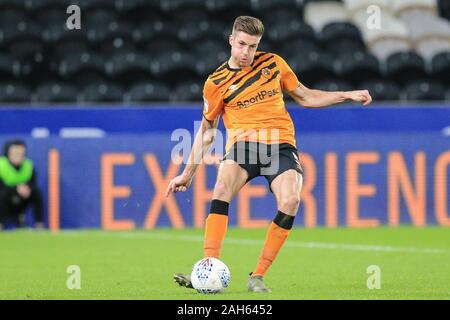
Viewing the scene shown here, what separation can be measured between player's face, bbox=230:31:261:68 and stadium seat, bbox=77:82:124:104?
9793 mm

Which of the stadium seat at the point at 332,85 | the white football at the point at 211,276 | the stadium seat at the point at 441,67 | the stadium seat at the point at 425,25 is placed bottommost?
the white football at the point at 211,276

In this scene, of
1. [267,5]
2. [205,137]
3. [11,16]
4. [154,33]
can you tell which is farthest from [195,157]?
[267,5]

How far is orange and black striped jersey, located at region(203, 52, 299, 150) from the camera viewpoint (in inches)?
355

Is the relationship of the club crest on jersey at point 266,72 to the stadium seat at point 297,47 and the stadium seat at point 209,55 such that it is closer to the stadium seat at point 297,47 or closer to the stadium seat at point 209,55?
the stadium seat at point 209,55

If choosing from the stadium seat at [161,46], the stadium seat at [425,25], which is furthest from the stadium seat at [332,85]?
the stadium seat at [425,25]

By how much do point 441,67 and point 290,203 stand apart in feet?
38.6

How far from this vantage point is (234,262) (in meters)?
12.0

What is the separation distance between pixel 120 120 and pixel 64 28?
3.30 metres

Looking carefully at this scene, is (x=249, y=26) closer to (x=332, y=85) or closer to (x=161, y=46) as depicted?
(x=332, y=85)

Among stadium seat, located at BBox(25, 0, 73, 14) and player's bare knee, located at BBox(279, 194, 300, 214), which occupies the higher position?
stadium seat, located at BBox(25, 0, 73, 14)

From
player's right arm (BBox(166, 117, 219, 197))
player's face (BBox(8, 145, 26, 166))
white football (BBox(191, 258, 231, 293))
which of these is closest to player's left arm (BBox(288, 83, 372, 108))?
player's right arm (BBox(166, 117, 219, 197))

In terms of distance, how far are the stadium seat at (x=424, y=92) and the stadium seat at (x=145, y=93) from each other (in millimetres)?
3699

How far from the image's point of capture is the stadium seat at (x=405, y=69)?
20.0 metres

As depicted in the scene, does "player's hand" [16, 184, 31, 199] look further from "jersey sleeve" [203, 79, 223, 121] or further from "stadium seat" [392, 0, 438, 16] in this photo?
"stadium seat" [392, 0, 438, 16]
